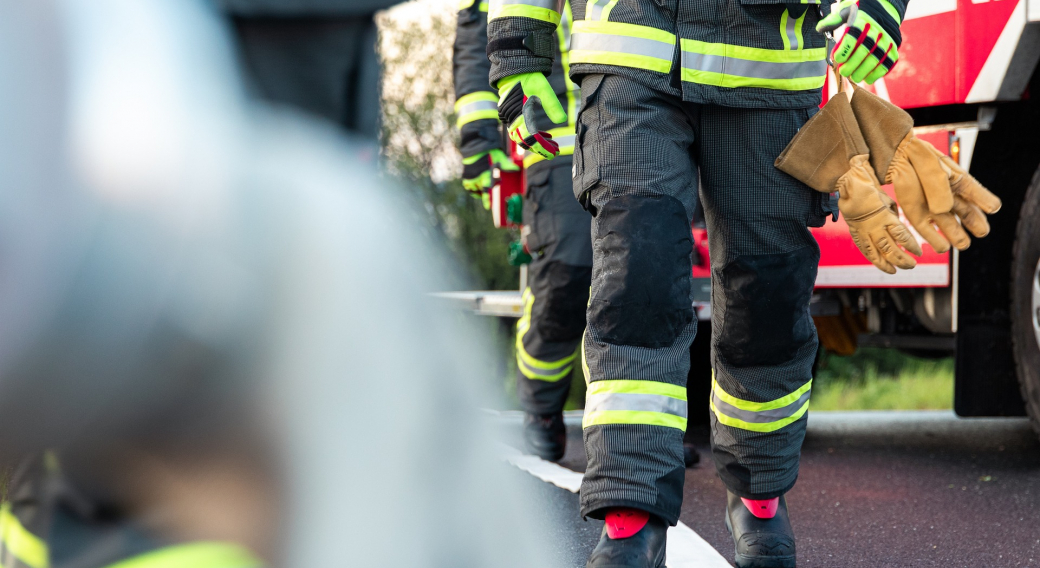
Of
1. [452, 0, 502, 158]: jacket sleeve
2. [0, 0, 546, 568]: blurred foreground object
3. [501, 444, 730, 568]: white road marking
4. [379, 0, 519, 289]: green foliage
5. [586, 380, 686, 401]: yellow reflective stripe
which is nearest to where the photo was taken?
[0, 0, 546, 568]: blurred foreground object

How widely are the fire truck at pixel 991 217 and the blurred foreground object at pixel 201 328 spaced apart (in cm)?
324

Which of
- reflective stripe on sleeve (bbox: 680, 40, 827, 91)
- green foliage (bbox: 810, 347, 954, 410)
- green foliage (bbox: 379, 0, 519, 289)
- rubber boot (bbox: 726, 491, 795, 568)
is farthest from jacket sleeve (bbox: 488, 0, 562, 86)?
green foliage (bbox: 379, 0, 519, 289)

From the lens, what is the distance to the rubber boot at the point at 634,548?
205cm

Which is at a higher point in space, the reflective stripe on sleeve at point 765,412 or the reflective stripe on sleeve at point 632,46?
the reflective stripe on sleeve at point 632,46

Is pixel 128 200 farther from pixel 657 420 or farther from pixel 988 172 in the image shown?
pixel 988 172

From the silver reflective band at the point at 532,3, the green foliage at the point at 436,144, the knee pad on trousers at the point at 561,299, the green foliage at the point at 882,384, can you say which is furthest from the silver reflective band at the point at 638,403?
the green foliage at the point at 436,144

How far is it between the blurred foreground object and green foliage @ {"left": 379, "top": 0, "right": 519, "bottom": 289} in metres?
14.0

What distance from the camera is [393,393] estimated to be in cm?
88

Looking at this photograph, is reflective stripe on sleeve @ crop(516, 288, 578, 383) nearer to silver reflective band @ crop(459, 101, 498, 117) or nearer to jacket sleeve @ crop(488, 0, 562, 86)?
silver reflective band @ crop(459, 101, 498, 117)

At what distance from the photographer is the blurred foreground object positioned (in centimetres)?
79

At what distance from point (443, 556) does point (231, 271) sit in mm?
292

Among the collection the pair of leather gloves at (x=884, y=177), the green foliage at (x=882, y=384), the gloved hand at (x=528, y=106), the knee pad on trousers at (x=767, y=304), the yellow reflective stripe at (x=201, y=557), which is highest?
the gloved hand at (x=528, y=106)

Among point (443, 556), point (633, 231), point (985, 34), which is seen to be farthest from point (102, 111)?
point (985, 34)

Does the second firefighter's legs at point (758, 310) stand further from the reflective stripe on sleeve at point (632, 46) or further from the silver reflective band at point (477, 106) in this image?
the silver reflective band at point (477, 106)
